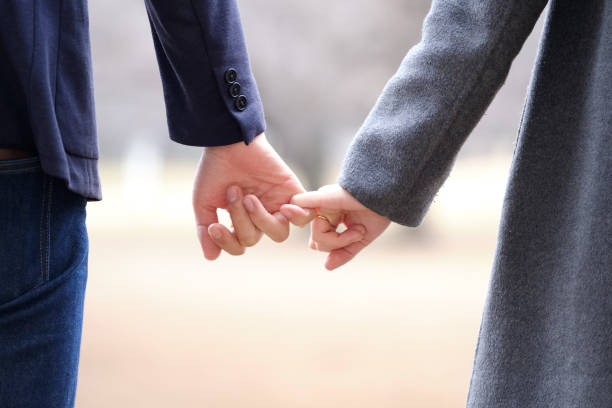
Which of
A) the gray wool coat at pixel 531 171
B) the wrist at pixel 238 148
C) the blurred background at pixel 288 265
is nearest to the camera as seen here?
the gray wool coat at pixel 531 171

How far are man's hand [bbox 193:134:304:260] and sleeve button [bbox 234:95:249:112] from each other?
8 centimetres

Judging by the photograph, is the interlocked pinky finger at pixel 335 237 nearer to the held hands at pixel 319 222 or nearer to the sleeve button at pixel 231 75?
the held hands at pixel 319 222

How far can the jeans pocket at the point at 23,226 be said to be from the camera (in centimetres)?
63

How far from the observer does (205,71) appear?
86 cm

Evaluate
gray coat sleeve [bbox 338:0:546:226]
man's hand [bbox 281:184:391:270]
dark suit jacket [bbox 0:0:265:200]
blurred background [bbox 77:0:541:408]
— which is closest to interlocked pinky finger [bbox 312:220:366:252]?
man's hand [bbox 281:184:391:270]

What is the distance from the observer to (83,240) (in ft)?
2.30

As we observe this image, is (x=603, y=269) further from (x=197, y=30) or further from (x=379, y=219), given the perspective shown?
(x=197, y=30)

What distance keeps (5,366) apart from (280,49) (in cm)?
235

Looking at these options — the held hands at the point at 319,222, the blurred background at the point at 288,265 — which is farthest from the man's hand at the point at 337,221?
the blurred background at the point at 288,265

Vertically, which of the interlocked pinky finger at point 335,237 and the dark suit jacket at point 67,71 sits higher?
the dark suit jacket at point 67,71

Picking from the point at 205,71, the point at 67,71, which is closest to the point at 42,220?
the point at 67,71

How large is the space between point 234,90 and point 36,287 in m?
0.36

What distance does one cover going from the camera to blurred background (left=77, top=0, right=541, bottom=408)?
2268 millimetres

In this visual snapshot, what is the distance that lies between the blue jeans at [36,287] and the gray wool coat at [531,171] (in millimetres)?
311
